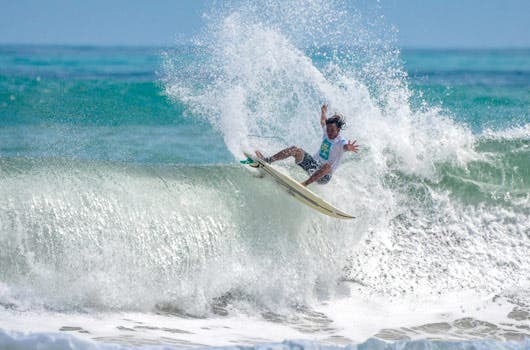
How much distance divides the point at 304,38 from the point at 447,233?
4138mm

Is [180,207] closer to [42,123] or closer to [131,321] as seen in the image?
[131,321]

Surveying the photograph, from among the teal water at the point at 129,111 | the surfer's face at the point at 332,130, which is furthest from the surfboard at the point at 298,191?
the teal water at the point at 129,111

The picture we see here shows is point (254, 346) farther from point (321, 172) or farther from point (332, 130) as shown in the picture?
point (332, 130)

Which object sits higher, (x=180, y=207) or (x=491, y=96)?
(x=491, y=96)

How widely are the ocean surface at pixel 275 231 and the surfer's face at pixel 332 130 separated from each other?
0.93m

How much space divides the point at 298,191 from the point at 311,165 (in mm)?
420

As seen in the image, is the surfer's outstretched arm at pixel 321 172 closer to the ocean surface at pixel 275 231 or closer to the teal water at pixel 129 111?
the ocean surface at pixel 275 231

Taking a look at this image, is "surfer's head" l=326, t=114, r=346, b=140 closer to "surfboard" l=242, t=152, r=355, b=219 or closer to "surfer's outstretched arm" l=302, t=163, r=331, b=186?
"surfer's outstretched arm" l=302, t=163, r=331, b=186

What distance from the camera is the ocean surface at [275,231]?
7.32m

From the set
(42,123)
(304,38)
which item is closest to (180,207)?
(304,38)

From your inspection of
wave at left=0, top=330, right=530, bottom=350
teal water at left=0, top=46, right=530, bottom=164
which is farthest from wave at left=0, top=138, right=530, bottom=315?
teal water at left=0, top=46, right=530, bottom=164

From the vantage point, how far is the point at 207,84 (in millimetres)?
11617

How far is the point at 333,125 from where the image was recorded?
8719 millimetres

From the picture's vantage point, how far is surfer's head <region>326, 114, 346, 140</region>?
8703 millimetres
